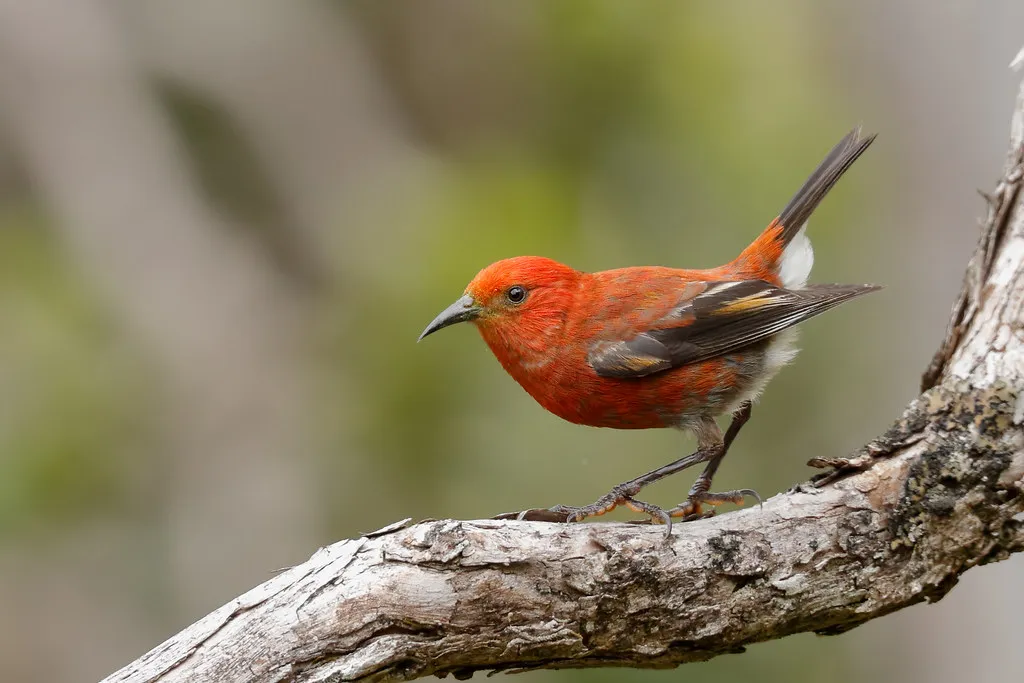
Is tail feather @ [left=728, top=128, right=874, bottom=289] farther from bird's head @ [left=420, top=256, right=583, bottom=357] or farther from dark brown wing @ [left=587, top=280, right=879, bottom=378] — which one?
bird's head @ [left=420, top=256, right=583, bottom=357]

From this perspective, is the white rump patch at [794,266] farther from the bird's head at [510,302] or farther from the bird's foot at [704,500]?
the bird's foot at [704,500]

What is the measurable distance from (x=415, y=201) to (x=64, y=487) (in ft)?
10.8

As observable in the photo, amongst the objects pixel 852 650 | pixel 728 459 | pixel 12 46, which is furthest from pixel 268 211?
pixel 852 650

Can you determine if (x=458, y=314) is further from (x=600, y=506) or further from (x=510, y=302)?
(x=600, y=506)

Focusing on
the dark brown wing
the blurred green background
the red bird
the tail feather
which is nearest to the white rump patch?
the tail feather

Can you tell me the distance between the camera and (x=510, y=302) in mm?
4523

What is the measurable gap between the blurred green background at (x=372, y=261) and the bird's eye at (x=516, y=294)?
90.6 inches

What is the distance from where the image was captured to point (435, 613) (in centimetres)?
321

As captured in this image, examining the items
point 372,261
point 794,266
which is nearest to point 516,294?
point 794,266

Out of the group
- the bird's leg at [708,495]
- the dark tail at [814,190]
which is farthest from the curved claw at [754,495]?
the dark tail at [814,190]

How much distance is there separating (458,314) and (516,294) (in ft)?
0.89

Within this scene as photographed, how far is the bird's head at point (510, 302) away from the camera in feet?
14.7

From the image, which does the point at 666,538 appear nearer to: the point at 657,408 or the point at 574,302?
the point at 657,408

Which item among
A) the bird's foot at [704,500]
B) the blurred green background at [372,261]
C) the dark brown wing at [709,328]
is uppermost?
the blurred green background at [372,261]
